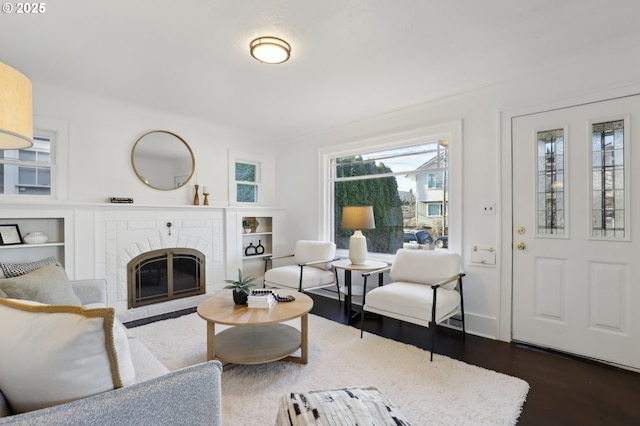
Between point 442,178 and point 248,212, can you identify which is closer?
point 442,178

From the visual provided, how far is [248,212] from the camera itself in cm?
464

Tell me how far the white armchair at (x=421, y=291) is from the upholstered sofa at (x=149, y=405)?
6.36ft

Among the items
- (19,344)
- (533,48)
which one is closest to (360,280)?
(533,48)

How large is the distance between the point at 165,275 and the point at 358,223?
2488 mm

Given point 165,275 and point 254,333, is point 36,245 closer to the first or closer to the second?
point 165,275

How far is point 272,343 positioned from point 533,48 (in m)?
3.04

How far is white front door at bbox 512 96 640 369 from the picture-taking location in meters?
2.37

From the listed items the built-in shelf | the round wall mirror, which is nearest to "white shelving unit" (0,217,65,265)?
the built-in shelf

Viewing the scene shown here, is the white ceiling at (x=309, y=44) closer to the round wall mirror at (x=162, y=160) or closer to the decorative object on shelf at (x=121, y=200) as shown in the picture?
the round wall mirror at (x=162, y=160)

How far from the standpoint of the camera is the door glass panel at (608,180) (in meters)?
2.41

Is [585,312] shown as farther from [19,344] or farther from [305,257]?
[19,344]

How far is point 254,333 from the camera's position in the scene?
2.62 meters

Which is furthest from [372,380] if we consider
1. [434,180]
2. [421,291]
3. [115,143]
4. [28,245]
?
[115,143]

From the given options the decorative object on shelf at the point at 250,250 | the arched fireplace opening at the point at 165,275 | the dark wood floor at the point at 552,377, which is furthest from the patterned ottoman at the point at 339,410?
the decorative object on shelf at the point at 250,250
